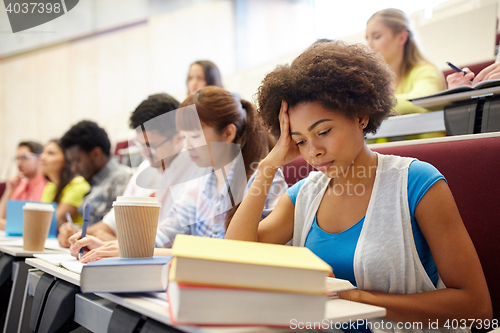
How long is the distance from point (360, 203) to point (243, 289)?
0.51 m

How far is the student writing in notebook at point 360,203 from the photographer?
2.28ft

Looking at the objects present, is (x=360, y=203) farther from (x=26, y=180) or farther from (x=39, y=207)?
(x=26, y=180)

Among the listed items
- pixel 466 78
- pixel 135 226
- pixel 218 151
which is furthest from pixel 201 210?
pixel 466 78

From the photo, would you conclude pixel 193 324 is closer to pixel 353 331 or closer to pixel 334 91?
pixel 353 331

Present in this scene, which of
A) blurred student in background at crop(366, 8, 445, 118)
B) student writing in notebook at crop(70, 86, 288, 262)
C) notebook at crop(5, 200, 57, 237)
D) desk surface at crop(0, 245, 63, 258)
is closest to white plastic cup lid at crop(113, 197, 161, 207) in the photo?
student writing in notebook at crop(70, 86, 288, 262)

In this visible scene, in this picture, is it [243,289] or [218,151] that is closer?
[243,289]

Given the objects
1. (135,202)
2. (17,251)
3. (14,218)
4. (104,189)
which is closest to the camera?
(135,202)

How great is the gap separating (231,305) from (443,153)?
30.2 inches

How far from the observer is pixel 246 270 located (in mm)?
440

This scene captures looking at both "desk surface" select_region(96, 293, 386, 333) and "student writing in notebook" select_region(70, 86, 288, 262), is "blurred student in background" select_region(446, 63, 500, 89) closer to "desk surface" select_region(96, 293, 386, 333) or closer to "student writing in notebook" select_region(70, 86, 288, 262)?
"student writing in notebook" select_region(70, 86, 288, 262)

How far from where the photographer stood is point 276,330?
0.44 meters

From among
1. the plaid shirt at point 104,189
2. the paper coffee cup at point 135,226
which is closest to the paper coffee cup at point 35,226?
the paper coffee cup at point 135,226

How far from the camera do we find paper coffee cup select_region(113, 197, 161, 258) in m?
0.70

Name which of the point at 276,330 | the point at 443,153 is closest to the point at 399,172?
the point at 443,153
